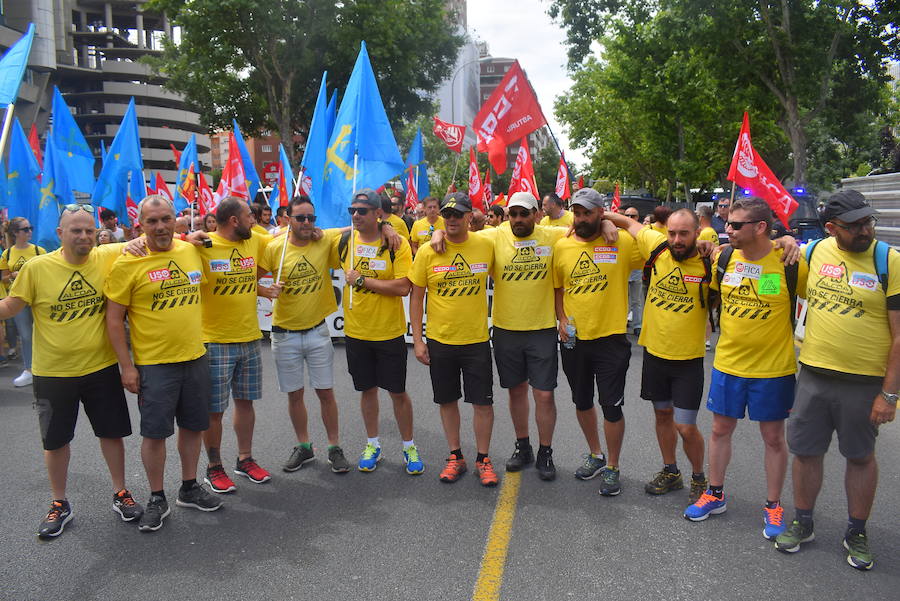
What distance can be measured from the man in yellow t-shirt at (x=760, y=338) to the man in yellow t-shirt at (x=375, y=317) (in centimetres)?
212

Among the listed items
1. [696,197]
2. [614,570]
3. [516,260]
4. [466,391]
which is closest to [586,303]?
[516,260]

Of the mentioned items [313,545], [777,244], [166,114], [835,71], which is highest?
[166,114]

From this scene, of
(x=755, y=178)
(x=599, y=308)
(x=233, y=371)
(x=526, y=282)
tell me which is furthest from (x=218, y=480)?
(x=755, y=178)

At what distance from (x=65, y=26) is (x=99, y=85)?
32.1 feet

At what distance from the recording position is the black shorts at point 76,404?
421 centimetres

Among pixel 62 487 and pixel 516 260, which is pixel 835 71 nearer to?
pixel 516 260

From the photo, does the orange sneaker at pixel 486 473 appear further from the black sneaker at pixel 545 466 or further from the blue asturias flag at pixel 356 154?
the blue asturias flag at pixel 356 154

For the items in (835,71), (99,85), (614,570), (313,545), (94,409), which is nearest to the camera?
(614,570)

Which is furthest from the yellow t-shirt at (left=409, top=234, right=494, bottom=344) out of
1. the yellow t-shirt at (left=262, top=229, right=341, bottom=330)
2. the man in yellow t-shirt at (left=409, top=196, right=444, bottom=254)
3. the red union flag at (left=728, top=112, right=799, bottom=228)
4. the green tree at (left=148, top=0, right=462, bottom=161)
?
the green tree at (left=148, top=0, right=462, bottom=161)

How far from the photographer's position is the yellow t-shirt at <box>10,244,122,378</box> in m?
4.14

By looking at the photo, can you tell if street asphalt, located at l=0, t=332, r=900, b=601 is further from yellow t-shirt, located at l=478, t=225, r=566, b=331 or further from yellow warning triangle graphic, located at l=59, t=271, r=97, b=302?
yellow warning triangle graphic, located at l=59, t=271, r=97, b=302

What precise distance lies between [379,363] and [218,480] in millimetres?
1359

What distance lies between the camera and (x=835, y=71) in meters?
16.9

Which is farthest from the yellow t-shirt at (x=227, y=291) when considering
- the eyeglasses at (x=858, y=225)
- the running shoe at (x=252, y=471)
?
the eyeglasses at (x=858, y=225)
